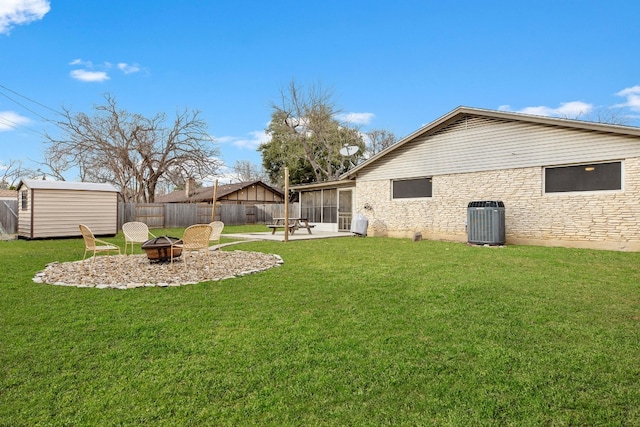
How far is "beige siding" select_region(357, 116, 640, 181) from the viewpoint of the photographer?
9.54 m

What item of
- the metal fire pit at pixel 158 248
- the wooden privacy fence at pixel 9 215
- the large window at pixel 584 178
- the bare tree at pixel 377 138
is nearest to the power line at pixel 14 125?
the wooden privacy fence at pixel 9 215

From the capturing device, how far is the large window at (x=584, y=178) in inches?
367

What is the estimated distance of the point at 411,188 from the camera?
13766mm

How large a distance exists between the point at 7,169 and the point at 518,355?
176 feet

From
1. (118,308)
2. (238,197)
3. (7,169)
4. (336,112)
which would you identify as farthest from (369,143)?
(7,169)

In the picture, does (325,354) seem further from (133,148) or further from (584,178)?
(133,148)

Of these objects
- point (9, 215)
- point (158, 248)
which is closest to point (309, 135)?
point (9, 215)

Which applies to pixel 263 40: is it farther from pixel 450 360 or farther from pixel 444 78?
pixel 450 360

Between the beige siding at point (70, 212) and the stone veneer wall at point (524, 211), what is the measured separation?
11.1 metres

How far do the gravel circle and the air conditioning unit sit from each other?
6.29 metres

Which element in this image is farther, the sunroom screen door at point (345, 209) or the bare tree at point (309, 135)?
the bare tree at point (309, 135)

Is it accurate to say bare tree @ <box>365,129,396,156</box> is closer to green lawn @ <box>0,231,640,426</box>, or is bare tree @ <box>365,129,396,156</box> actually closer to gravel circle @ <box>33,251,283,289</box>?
gravel circle @ <box>33,251,283,289</box>

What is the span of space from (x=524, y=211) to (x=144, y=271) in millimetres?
10462

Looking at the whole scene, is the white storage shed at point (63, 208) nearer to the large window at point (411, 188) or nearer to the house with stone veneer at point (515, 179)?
the house with stone veneer at point (515, 179)
